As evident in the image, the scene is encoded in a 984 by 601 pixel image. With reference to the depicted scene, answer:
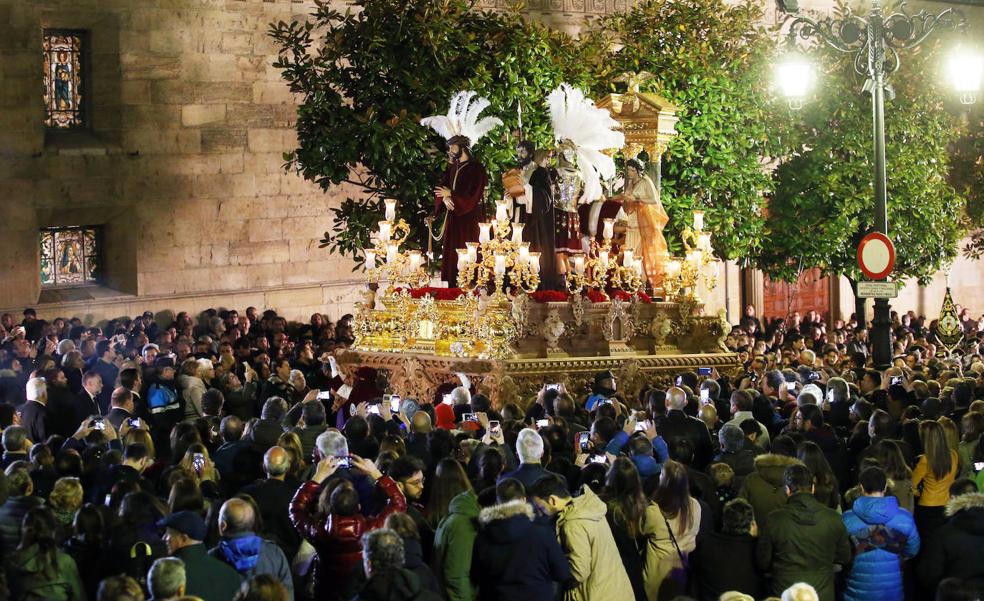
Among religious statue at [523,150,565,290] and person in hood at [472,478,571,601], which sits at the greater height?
religious statue at [523,150,565,290]

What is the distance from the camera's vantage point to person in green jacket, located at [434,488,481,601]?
9438mm

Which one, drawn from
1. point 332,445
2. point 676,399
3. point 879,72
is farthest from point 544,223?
point 332,445

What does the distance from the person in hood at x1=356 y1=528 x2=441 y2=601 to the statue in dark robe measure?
12.5 m

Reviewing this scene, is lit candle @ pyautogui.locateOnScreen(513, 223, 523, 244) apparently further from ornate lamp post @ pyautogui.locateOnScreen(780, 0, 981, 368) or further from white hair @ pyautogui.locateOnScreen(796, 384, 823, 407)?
white hair @ pyautogui.locateOnScreen(796, 384, 823, 407)

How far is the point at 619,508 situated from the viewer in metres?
10.2

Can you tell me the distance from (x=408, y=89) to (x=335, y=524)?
14433 millimetres

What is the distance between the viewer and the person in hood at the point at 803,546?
973 centimetres

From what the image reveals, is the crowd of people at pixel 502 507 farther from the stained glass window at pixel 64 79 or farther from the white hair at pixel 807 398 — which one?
the stained glass window at pixel 64 79

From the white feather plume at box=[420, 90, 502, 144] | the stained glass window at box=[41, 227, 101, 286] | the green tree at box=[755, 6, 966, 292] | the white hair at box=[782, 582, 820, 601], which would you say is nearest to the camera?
the white hair at box=[782, 582, 820, 601]

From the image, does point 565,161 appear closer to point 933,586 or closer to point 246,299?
point 246,299

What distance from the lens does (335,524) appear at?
9.48 metres

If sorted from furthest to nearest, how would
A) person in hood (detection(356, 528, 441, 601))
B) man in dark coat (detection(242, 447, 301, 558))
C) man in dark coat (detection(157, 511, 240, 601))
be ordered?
1. man in dark coat (detection(242, 447, 301, 558))
2. man in dark coat (detection(157, 511, 240, 601))
3. person in hood (detection(356, 528, 441, 601))

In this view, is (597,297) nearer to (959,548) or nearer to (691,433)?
(691,433)

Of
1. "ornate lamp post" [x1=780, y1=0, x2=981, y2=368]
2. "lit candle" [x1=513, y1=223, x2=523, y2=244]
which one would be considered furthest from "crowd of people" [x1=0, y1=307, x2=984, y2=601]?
"lit candle" [x1=513, y1=223, x2=523, y2=244]
